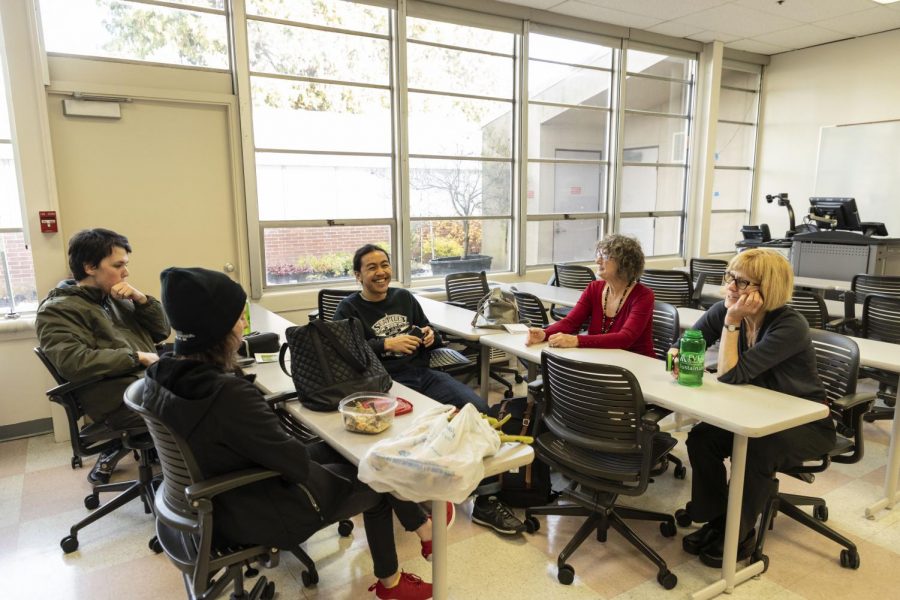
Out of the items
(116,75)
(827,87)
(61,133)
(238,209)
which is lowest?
(238,209)

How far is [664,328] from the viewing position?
321cm

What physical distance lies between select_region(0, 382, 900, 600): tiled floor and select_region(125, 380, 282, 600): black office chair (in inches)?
24.7

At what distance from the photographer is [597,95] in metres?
6.29

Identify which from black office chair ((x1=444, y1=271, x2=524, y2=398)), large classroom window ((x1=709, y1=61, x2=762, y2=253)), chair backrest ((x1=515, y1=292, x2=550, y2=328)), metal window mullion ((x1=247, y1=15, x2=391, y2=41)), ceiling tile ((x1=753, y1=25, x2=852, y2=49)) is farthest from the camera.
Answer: large classroom window ((x1=709, y1=61, x2=762, y2=253))

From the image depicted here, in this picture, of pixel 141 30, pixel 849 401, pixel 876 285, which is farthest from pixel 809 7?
pixel 141 30

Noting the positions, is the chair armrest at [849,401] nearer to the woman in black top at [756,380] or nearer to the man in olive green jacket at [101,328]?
the woman in black top at [756,380]

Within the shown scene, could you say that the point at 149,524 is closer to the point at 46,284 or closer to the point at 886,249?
the point at 46,284

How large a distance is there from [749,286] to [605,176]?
4.55m

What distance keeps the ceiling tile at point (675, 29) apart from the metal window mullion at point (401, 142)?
300 centimetres

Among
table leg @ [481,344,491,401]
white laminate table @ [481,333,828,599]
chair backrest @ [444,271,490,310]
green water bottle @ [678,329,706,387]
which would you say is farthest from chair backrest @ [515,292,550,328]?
green water bottle @ [678,329,706,387]

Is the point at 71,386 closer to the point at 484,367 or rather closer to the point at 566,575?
the point at 484,367

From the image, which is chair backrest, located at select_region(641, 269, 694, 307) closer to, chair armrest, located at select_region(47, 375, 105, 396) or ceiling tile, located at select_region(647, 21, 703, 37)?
ceiling tile, located at select_region(647, 21, 703, 37)

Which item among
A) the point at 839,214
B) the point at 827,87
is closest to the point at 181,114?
the point at 839,214

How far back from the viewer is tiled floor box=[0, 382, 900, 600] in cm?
214
